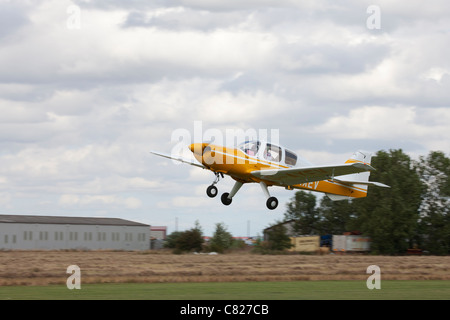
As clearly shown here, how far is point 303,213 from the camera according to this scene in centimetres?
8150

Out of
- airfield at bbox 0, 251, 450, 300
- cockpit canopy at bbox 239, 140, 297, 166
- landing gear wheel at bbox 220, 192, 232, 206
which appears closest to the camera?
airfield at bbox 0, 251, 450, 300

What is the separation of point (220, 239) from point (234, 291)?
40.0 meters

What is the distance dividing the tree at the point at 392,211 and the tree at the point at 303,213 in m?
7.35

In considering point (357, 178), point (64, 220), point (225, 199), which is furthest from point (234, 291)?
point (64, 220)

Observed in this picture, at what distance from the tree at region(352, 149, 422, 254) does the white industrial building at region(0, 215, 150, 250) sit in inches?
1031

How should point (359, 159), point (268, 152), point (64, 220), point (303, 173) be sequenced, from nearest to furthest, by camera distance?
point (303, 173) → point (268, 152) → point (359, 159) → point (64, 220)

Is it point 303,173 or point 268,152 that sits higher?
point 268,152

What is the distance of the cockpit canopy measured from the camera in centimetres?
2612

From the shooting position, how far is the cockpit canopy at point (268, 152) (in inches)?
1029

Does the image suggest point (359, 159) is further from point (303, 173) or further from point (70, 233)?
point (70, 233)

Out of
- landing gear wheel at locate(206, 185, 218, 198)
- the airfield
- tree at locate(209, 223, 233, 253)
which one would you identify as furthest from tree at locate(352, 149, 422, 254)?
landing gear wheel at locate(206, 185, 218, 198)

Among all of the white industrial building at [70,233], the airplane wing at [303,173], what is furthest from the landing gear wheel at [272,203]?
the white industrial building at [70,233]

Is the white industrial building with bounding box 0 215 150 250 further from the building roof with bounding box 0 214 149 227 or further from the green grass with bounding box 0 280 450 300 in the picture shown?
the green grass with bounding box 0 280 450 300
